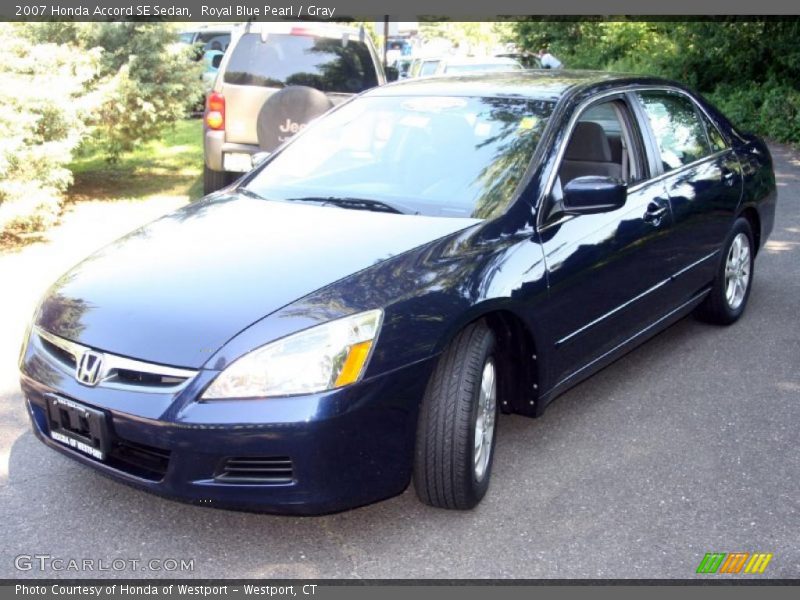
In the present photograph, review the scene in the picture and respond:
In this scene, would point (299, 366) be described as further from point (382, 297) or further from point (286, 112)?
point (286, 112)

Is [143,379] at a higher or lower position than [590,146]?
lower

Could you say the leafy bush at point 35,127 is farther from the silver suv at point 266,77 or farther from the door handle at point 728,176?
the door handle at point 728,176

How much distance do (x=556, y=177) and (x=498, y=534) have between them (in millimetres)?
1642

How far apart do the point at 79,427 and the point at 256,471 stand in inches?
27.4

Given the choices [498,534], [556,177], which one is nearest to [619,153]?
[556,177]

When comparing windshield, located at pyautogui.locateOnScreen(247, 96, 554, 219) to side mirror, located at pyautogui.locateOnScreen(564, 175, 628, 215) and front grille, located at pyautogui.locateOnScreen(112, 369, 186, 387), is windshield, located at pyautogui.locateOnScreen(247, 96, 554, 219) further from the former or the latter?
front grille, located at pyautogui.locateOnScreen(112, 369, 186, 387)

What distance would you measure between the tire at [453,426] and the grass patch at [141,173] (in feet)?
25.5

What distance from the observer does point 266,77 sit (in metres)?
9.79

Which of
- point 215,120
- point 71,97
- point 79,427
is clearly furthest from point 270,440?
point 71,97

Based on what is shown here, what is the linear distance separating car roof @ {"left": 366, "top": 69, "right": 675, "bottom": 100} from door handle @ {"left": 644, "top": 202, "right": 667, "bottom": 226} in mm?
698

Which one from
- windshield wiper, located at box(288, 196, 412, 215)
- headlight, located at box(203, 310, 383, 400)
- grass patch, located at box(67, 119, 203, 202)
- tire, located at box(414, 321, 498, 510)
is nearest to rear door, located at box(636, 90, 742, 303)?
windshield wiper, located at box(288, 196, 412, 215)

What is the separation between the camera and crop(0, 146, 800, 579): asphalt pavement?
11.1 feet

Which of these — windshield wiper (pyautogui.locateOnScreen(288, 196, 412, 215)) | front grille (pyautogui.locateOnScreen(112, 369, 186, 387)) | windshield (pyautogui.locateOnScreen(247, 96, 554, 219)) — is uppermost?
windshield (pyautogui.locateOnScreen(247, 96, 554, 219))

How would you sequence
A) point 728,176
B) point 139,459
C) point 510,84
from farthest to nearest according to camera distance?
point 728,176, point 510,84, point 139,459
